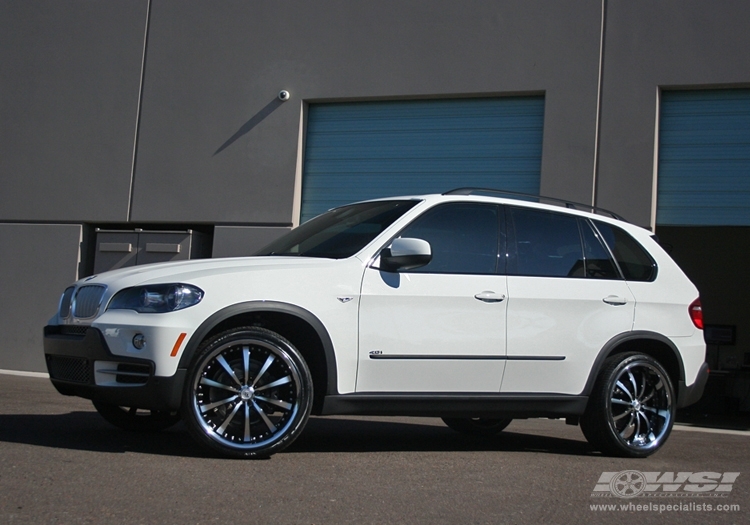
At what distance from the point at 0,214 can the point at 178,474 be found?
12.5 meters

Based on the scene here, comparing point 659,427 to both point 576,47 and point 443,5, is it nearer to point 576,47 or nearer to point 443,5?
point 576,47

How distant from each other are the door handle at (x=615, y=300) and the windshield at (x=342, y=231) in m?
1.57

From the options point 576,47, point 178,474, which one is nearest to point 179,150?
point 576,47

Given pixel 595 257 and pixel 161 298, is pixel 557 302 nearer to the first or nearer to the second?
pixel 595 257

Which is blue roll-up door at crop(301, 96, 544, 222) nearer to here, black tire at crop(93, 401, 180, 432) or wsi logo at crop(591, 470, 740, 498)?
black tire at crop(93, 401, 180, 432)

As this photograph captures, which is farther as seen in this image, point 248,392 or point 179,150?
point 179,150

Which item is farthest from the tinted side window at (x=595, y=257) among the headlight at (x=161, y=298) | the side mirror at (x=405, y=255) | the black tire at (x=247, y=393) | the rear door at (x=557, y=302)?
the headlight at (x=161, y=298)

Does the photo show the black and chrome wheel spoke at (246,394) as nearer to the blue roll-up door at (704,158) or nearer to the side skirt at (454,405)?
the side skirt at (454,405)

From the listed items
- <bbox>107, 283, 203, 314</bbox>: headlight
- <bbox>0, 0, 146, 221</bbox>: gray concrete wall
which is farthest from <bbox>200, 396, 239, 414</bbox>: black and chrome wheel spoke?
<bbox>0, 0, 146, 221</bbox>: gray concrete wall

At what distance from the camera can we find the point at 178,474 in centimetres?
492

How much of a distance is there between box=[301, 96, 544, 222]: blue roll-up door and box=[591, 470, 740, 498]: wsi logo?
7254 mm

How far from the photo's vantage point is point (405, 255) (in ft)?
19.5

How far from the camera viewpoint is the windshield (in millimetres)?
6227

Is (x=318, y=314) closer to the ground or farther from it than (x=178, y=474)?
farther from it
